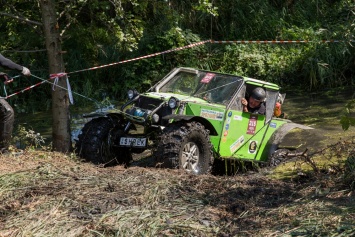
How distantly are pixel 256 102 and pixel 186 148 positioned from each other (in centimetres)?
165

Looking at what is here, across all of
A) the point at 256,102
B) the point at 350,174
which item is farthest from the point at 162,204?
the point at 256,102

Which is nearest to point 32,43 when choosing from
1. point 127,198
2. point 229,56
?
point 229,56

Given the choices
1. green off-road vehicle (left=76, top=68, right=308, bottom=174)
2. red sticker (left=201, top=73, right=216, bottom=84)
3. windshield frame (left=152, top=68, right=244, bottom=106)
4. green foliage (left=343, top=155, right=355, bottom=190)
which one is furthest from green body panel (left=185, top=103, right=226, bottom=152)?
green foliage (left=343, top=155, right=355, bottom=190)

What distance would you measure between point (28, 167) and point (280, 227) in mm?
3422

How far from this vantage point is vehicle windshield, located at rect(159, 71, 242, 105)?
399 inches

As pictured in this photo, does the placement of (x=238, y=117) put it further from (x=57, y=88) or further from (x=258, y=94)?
(x=57, y=88)

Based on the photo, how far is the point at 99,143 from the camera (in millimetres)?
9609

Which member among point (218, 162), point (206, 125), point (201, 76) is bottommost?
point (218, 162)

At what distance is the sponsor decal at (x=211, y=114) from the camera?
9711 millimetres

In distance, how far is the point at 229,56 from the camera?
1822cm

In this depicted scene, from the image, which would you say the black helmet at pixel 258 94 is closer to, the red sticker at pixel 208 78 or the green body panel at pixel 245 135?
the green body panel at pixel 245 135

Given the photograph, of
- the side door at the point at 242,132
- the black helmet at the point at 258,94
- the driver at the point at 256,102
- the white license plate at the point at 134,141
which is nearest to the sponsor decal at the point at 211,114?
the side door at the point at 242,132

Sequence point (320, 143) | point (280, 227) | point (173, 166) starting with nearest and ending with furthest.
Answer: point (280, 227), point (173, 166), point (320, 143)

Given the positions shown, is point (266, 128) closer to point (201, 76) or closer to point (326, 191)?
point (201, 76)
